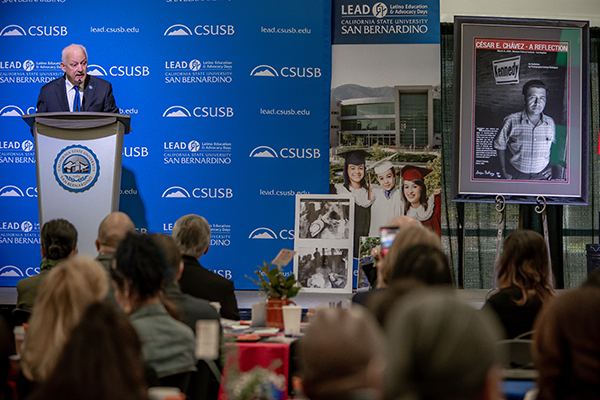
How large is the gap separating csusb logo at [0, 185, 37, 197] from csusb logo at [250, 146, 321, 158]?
2488 millimetres

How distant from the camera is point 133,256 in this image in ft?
6.51

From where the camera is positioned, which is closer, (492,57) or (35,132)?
(35,132)

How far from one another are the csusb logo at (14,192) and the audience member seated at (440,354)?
6.09 meters

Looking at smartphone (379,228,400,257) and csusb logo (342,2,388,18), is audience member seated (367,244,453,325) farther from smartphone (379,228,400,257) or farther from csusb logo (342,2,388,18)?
csusb logo (342,2,388,18)

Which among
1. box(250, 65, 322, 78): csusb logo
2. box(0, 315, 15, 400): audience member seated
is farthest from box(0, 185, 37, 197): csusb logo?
box(0, 315, 15, 400): audience member seated

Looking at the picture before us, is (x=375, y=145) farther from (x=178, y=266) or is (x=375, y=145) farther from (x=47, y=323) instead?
(x=47, y=323)

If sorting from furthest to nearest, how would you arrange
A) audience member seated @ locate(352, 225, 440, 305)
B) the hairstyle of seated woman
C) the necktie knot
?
the necktie knot → the hairstyle of seated woman → audience member seated @ locate(352, 225, 440, 305)

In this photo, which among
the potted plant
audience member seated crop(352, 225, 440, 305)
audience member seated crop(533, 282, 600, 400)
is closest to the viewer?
audience member seated crop(533, 282, 600, 400)

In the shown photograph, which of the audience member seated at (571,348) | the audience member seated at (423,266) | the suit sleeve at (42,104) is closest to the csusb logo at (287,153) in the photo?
the suit sleeve at (42,104)

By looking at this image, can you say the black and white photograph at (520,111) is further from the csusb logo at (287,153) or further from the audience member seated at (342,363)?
the audience member seated at (342,363)

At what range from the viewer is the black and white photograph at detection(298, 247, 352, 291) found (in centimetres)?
577

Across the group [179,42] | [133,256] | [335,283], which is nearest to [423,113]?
[335,283]

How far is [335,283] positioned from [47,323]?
433cm

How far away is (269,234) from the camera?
6199mm
